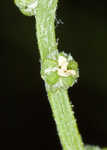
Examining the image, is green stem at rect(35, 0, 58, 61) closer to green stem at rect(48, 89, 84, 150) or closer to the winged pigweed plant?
the winged pigweed plant

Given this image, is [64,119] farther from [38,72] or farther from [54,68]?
[38,72]

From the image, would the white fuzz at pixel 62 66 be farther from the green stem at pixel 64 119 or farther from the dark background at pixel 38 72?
the dark background at pixel 38 72

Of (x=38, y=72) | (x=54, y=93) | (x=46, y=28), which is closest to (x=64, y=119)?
(x=54, y=93)

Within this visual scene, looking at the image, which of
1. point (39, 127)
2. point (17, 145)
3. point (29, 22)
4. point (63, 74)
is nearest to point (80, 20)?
point (29, 22)

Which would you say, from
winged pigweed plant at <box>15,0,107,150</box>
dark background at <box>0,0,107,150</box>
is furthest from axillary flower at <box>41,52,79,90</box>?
dark background at <box>0,0,107,150</box>

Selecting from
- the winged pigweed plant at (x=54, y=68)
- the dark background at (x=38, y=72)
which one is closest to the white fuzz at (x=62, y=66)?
the winged pigweed plant at (x=54, y=68)

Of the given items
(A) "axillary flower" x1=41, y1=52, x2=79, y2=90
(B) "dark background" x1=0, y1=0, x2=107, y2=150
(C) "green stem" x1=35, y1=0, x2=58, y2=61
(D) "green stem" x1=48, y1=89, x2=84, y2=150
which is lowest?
(B) "dark background" x1=0, y1=0, x2=107, y2=150
